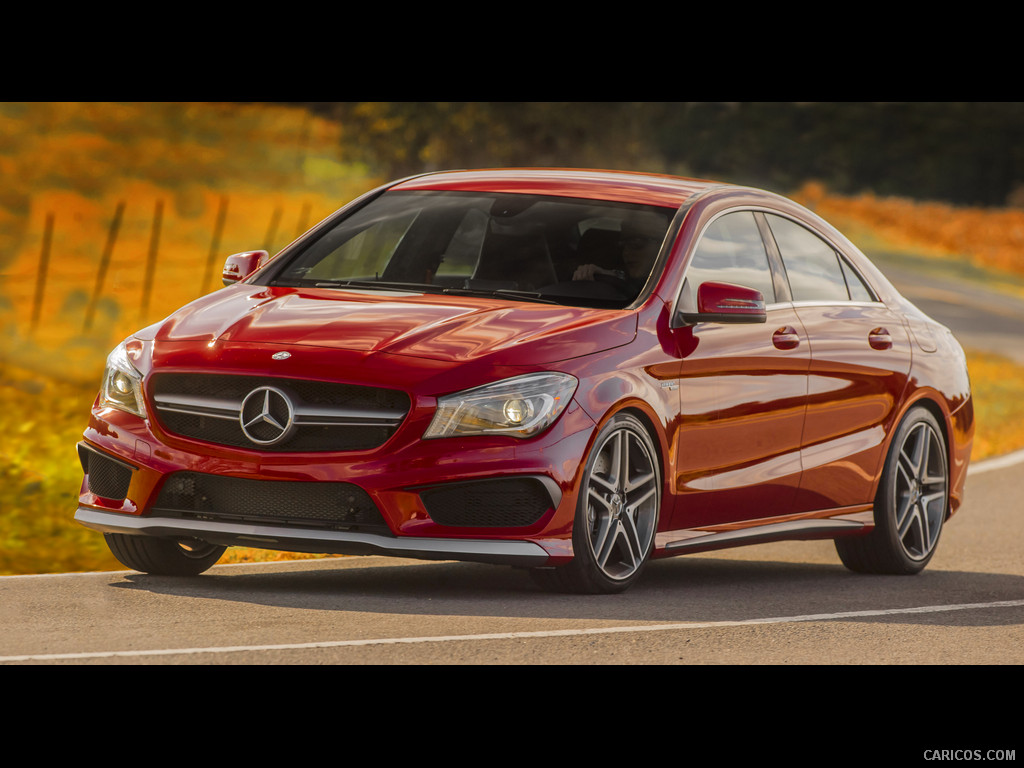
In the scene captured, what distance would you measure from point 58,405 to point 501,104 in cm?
872

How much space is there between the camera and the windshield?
880cm

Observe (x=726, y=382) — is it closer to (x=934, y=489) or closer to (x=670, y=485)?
(x=670, y=485)

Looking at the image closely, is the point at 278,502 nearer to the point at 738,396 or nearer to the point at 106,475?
the point at 106,475

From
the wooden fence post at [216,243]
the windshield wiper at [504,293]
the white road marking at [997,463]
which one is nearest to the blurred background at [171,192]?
the wooden fence post at [216,243]

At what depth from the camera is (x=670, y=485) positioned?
337 inches

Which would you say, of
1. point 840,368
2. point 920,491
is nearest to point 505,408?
point 840,368

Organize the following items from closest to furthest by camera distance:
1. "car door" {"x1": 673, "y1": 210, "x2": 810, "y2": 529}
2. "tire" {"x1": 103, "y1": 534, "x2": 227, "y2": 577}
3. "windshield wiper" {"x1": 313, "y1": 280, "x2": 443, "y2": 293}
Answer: "tire" {"x1": 103, "y1": 534, "x2": 227, "y2": 577} → "car door" {"x1": 673, "y1": 210, "x2": 810, "y2": 529} → "windshield wiper" {"x1": 313, "y1": 280, "x2": 443, "y2": 293}

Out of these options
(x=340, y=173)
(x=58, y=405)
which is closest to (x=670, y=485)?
(x=58, y=405)

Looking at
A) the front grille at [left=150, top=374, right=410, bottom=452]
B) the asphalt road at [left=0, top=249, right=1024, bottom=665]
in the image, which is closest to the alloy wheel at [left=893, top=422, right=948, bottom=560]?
the asphalt road at [left=0, top=249, right=1024, bottom=665]

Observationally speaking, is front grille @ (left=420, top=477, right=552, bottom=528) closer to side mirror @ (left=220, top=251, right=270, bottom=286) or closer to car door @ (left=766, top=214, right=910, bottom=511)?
side mirror @ (left=220, top=251, right=270, bottom=286)

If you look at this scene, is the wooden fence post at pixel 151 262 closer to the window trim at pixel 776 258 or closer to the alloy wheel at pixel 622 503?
the window trim at pixel 776 258

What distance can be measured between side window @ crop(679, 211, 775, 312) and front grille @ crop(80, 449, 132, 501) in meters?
2.52

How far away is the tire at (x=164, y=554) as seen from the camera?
8.56 meters

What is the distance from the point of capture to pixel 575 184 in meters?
9.45
